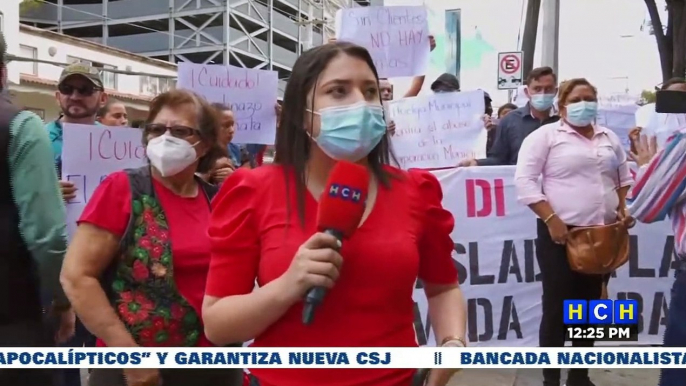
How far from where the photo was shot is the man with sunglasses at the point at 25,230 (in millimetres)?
2002

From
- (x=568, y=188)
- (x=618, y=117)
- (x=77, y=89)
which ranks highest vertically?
(x=618, y=117)

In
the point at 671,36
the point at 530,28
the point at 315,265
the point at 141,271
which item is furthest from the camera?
the point at 530,28

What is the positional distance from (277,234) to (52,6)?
1857 centimetres

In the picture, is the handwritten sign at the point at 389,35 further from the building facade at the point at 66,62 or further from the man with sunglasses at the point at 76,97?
the building facade at the point at 66,62

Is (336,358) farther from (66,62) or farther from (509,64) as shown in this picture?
(66,62)

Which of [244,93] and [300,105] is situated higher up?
[244,93]

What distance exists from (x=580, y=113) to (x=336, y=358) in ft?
9.41

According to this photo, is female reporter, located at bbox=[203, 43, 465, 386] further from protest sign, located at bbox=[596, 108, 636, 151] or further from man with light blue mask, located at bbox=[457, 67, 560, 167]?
protest sign, located at bbox=[596, 108, 636, 151]

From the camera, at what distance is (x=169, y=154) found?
2361 mm

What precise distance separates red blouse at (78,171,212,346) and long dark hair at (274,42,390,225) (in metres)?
0.71

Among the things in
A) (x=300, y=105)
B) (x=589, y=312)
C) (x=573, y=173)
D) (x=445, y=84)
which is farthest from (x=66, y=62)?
(x=300, y=105)

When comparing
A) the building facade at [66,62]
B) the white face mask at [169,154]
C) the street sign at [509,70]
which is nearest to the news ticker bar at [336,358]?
the white face mask at [169,154]

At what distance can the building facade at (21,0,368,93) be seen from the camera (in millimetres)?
11680

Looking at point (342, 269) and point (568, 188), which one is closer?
point (342, 269)
